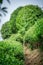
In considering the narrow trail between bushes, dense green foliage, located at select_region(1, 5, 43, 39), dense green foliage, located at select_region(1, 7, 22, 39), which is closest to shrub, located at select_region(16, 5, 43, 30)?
dense green foliage, located at select_region(1, 5, 43, 39)

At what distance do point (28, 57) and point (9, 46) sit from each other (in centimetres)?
270

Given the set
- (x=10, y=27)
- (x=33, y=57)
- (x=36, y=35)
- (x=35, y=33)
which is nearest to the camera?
(x=33, y=57)

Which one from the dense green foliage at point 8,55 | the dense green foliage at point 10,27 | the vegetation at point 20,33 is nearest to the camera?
the dense green foliage at point 8,55

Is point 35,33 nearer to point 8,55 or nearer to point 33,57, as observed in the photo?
point 33,57

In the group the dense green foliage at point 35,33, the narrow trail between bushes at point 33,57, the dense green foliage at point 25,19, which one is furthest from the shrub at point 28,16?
the narrow trail between bushes at point 33,57

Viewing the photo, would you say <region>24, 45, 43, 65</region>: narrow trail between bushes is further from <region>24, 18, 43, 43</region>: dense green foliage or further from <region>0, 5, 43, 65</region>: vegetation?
<region>24, 18, 43, 43</region>: dense green foliage

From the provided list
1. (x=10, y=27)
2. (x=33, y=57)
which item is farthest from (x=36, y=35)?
(x=10, y=27)

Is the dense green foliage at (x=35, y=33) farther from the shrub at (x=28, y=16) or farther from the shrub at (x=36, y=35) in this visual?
the shrub at (x=28, y=16)

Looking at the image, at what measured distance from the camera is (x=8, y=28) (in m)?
19.9

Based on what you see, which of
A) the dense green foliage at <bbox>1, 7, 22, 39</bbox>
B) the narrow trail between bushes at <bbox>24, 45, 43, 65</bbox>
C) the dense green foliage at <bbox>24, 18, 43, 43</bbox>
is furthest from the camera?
the dense green foliage at <bbox>1, 7, 22, 39</bbox>

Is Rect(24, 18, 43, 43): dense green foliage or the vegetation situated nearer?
the vegetation

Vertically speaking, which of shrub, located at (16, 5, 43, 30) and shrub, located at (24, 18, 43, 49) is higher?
shrub, located at (16, 5, 43, 30)

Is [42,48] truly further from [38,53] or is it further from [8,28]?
[8,28]

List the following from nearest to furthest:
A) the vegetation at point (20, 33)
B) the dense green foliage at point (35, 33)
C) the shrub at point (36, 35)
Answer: the vegetation at point (20, 33) → the shrub at point (36, 35) → the dense green foliage at point (35, 33)
